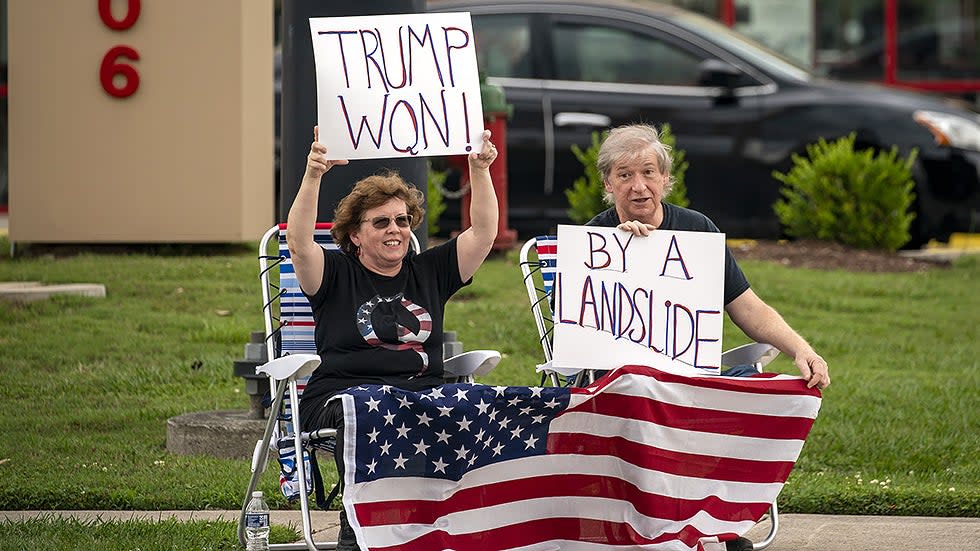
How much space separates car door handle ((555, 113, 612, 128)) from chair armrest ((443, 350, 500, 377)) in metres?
6.12

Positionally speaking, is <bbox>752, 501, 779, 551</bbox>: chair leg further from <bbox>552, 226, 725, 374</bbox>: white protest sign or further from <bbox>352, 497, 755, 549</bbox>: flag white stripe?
<bbox>552, 226, 725, 374</bbox>: white protest sign

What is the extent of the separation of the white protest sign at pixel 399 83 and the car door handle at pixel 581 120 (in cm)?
605

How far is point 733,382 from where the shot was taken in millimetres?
5254

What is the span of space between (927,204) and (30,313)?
6.31 meters

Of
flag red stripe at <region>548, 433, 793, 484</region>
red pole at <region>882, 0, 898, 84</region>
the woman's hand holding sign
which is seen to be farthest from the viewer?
red pole at <region>882, 0, 898, 84</region>

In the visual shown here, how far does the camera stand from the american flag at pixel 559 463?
5039mm

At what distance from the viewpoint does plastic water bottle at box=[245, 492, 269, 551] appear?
17.7 ft

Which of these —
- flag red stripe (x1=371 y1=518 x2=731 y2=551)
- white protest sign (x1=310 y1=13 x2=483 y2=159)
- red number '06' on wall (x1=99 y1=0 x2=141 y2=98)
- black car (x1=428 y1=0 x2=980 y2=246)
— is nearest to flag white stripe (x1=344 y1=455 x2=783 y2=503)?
flag red stripe (x1=371 y1=518 x2=731 y2=551)

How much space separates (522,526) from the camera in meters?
5.20

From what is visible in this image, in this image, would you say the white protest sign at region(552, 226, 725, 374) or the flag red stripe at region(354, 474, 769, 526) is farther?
the white protest sign at region(552, 226, 725, 374)

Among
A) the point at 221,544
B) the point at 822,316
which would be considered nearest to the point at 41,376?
the point at 221,544

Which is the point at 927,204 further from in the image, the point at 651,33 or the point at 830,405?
the point at 830,405

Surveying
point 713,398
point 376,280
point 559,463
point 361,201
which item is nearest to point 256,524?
point 376,280

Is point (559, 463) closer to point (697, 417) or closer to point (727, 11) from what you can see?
point (697, 417)
